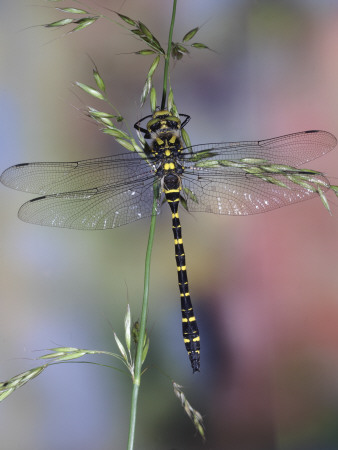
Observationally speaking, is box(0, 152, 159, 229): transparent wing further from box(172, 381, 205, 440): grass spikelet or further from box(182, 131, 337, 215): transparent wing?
box(172, 381, 205, 440): grass spikelet

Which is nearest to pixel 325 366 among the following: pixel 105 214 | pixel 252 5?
pixel 105 214

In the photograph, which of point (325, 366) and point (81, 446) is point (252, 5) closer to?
point (325, 366)

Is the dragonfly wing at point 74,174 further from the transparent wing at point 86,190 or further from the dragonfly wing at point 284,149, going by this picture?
the dragonfly wing at point 284,149

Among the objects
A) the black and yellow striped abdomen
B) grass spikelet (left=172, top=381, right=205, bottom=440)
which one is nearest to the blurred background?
the black and yellow striped abdomen

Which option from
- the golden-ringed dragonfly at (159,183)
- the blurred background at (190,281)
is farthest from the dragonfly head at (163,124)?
the blurred background at (190,281)

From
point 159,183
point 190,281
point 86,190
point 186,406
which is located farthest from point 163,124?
point 190,281

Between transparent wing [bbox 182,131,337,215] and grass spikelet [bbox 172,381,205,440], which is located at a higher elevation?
transparent wing [bbox 182,131,337,215]

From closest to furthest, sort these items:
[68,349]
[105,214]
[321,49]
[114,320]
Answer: [68,349], [105,214], [114,320], [321,49]
